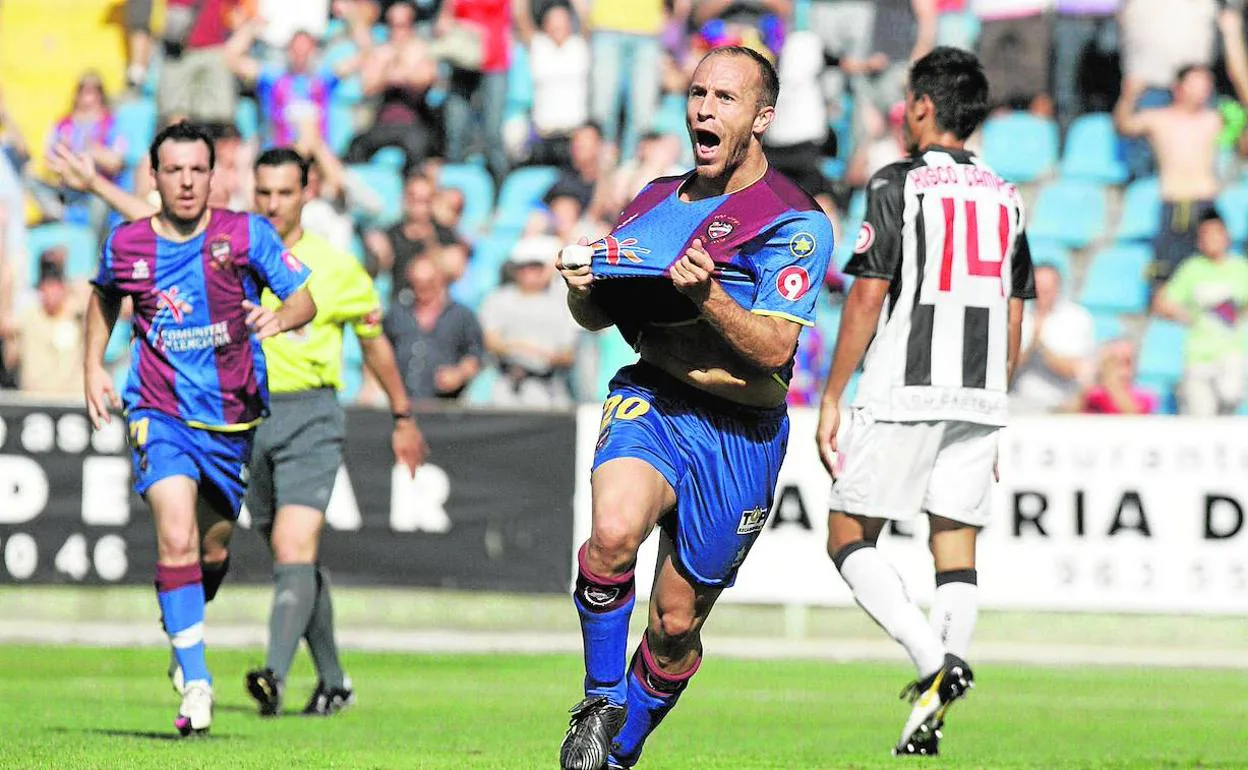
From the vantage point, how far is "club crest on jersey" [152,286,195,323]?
8.50 metres

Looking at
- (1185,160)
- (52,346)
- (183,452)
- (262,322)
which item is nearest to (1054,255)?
(1185,160)

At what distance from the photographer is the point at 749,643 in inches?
560

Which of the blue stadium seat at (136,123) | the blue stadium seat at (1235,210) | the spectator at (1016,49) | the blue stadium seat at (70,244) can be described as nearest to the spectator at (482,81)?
the blue stadium seat at (136,123)

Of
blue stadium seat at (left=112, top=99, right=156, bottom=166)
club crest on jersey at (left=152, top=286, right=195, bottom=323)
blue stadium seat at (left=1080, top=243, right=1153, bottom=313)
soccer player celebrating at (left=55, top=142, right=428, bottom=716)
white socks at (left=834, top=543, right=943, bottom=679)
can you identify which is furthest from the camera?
blue stadium seat at (left=112, top=99, right=156, bottom=166)

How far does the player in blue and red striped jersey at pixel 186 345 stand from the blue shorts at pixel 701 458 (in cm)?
250

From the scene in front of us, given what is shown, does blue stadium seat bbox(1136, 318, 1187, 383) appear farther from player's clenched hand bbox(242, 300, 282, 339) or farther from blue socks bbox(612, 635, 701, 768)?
blue socks bbox(612, 635, 701, 768)

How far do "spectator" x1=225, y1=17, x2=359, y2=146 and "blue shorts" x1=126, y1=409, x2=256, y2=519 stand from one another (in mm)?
10290

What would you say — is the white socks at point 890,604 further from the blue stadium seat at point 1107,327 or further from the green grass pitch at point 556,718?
the blue stadium seat at point 1107,327

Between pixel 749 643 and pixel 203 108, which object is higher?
pixel 203 108

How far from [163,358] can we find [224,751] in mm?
1859

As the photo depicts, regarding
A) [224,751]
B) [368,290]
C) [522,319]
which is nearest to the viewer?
[224,751]

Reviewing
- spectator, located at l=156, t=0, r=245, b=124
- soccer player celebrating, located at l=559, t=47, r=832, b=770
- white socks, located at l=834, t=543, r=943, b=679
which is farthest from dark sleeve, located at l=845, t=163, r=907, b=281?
spectator, located at l=156, t=0, r=245, b=124

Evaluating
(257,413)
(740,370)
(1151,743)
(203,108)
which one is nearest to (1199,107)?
(203,108)

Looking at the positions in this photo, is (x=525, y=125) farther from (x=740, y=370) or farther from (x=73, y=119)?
(x=740, y=370)
